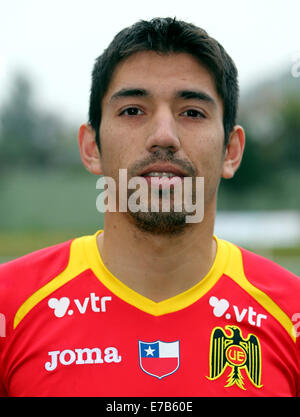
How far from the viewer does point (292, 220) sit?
20000 mm

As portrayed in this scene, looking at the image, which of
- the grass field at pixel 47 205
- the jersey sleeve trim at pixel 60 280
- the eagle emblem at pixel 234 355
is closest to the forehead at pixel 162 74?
the jersey sleeve trim at pixel 60 280

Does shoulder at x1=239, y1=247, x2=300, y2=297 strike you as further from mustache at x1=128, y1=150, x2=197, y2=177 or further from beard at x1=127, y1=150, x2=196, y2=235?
mustache at x1=128, y1=150, x2=197, y2=177

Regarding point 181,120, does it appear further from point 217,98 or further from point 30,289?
point 30,289

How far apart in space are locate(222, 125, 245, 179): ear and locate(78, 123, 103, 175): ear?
0.60m

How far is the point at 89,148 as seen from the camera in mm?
2578

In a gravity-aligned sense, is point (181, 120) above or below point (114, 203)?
above

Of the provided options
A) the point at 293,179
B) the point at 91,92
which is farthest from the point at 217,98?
the point at 293,179

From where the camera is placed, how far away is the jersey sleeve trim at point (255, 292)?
2.32 metres

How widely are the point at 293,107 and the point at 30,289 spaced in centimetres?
2855

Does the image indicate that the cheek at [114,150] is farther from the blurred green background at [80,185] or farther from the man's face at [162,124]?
the blurred green background at [80,185]

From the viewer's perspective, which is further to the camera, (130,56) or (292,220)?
(292,220)

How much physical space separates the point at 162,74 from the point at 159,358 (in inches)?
45.6

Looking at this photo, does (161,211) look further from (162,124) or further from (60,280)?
(60,280)

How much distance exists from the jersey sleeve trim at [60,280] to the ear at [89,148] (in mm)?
371
